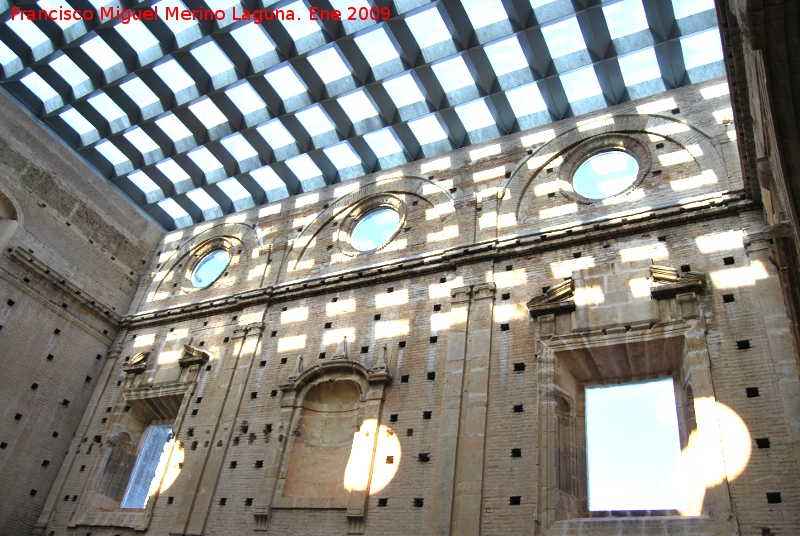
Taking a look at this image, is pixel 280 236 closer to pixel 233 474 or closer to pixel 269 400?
pixel 269 400

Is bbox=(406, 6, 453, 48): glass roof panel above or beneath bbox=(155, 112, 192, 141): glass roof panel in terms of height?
above

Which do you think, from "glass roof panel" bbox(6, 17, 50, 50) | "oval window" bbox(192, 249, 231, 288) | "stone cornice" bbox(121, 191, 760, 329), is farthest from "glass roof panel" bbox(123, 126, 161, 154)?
"stone cornice" bbox(121, 191, 760, 329)

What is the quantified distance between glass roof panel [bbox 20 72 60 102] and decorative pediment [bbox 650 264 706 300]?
20.4 metres

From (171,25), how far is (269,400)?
38.4 feet

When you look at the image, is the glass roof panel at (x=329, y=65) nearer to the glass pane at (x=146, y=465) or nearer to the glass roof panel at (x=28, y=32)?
the glass roof panel at (x=28, y=32)

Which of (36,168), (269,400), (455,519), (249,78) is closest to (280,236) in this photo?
(249,78)

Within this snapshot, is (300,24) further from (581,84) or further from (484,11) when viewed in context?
(581,84)

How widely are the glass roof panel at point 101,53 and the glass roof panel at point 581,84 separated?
561 inches

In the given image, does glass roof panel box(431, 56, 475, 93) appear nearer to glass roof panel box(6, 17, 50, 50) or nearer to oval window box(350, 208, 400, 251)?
oval window box(350, 208, 400, 251)

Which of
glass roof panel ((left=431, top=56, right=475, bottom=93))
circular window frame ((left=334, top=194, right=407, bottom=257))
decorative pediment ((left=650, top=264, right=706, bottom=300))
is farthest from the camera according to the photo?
circular window frame ((left=334, top=194, right=407, bottom=257))

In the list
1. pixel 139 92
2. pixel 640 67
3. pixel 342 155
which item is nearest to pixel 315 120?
pixel 342 155

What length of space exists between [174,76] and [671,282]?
16.6 metres

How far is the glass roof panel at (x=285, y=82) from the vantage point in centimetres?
2111

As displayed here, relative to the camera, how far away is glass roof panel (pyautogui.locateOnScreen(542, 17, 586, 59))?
18.6 metres
